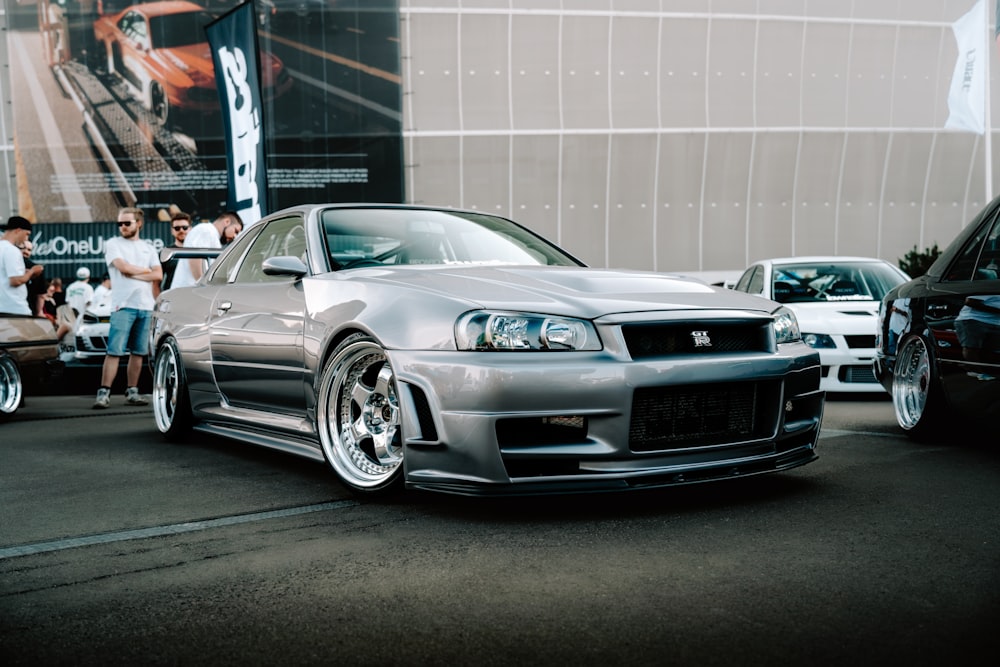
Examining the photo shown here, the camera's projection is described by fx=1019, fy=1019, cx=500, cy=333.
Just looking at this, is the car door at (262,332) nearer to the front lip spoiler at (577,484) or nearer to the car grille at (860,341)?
the front lip spoiler at (577,484)

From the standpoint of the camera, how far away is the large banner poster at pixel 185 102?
21.8m

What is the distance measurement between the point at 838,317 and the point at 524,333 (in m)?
6.00

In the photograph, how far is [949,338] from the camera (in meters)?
5.22

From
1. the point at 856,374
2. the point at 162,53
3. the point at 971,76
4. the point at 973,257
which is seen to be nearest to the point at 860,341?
the point at 856,374

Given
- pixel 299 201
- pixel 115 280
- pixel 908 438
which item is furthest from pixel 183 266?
pixel 299 201

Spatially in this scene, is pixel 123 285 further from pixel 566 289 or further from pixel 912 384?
pixel 912 384

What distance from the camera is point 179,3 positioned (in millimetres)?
21766

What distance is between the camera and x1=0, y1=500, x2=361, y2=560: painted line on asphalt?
3604 mm

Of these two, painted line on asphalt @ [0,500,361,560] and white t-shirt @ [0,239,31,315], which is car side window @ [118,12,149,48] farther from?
painted line on asphalt @ [0,500,361,560]

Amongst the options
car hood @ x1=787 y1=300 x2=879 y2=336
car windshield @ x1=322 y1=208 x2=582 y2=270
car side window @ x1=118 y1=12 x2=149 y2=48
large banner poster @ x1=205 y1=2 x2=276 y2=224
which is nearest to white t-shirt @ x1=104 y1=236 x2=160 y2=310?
large banner poster @ x1=205 y1=2 x2=276 y2=224

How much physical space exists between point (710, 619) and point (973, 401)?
3.00 metres

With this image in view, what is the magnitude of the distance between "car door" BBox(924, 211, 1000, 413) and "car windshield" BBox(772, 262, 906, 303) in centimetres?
430

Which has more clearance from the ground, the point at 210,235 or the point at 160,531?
Answer: the point at 210,235

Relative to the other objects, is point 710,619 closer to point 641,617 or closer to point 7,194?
point 641,617
